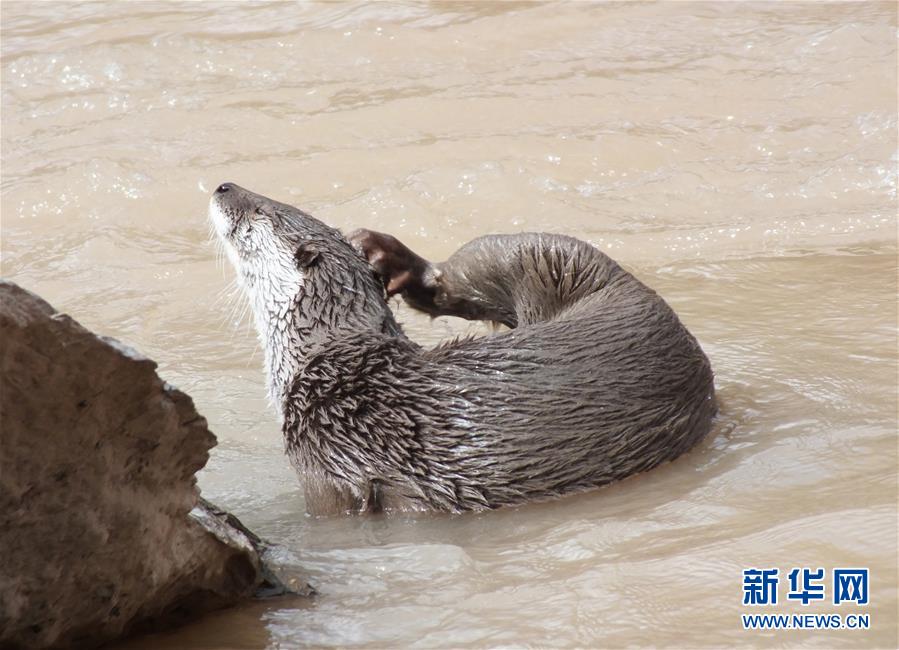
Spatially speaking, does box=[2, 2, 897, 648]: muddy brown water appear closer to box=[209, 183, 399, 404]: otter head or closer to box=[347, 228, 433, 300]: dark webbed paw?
box=[209, 183, 399, 404]: otter head

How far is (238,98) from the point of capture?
645cm

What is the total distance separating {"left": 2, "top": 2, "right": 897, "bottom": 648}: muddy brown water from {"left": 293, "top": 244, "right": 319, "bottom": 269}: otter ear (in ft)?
1.72

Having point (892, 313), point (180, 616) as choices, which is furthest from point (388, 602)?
point (892, 313)

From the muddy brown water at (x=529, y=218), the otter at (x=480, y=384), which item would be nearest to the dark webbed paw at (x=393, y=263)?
the otter at (x=480, y=384)

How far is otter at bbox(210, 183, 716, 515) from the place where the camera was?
3084 millimetres

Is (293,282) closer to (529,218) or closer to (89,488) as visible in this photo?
(89,488)

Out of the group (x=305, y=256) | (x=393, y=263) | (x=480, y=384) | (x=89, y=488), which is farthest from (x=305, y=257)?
(x=89, y=488)

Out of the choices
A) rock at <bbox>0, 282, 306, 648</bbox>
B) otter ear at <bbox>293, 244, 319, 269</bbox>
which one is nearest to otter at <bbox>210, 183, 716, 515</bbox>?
otter ear at <bbox>293, 244, 319, 269</bbox>

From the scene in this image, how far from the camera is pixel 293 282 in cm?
366

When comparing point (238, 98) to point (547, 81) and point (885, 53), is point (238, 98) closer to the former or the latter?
point (547, 81)

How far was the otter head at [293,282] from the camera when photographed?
354 cm

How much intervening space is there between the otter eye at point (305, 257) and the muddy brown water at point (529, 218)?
0.52 meters

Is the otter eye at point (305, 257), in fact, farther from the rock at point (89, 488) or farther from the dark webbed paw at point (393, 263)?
the rock at point (89, 488)

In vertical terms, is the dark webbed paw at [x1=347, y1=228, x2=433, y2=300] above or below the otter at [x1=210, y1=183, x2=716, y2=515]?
above
